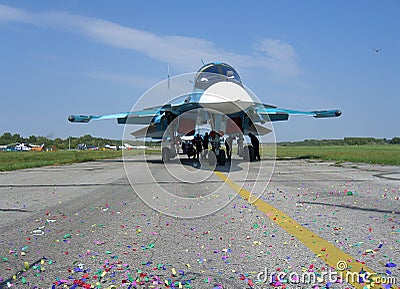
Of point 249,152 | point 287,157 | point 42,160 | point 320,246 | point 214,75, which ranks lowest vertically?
point 320,246

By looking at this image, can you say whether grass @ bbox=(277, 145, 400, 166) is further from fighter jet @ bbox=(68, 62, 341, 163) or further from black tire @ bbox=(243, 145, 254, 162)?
black tire @ bbox=(243, 145, 254, 162)

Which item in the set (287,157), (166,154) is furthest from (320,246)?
(287,157)

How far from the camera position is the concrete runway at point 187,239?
362 centimetres

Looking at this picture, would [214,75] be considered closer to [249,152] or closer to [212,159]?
[212,159]

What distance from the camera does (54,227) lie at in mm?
5750

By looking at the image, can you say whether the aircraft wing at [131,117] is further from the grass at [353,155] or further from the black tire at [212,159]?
the grass at [353,155]

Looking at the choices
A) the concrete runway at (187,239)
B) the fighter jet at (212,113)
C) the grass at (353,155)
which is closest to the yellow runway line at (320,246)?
the concrete runway at (187,239)

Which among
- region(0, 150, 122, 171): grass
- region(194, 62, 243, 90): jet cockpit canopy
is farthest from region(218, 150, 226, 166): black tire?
region(0, 150, 122, 171): grass

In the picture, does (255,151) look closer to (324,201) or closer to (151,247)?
(324,201)

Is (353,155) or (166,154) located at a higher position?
(166,154)

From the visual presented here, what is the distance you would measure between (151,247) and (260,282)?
1.47 meters

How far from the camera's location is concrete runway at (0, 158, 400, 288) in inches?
143

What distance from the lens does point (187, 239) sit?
195 inches

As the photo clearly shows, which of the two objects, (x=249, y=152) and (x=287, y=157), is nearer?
(x=249, y=152)
